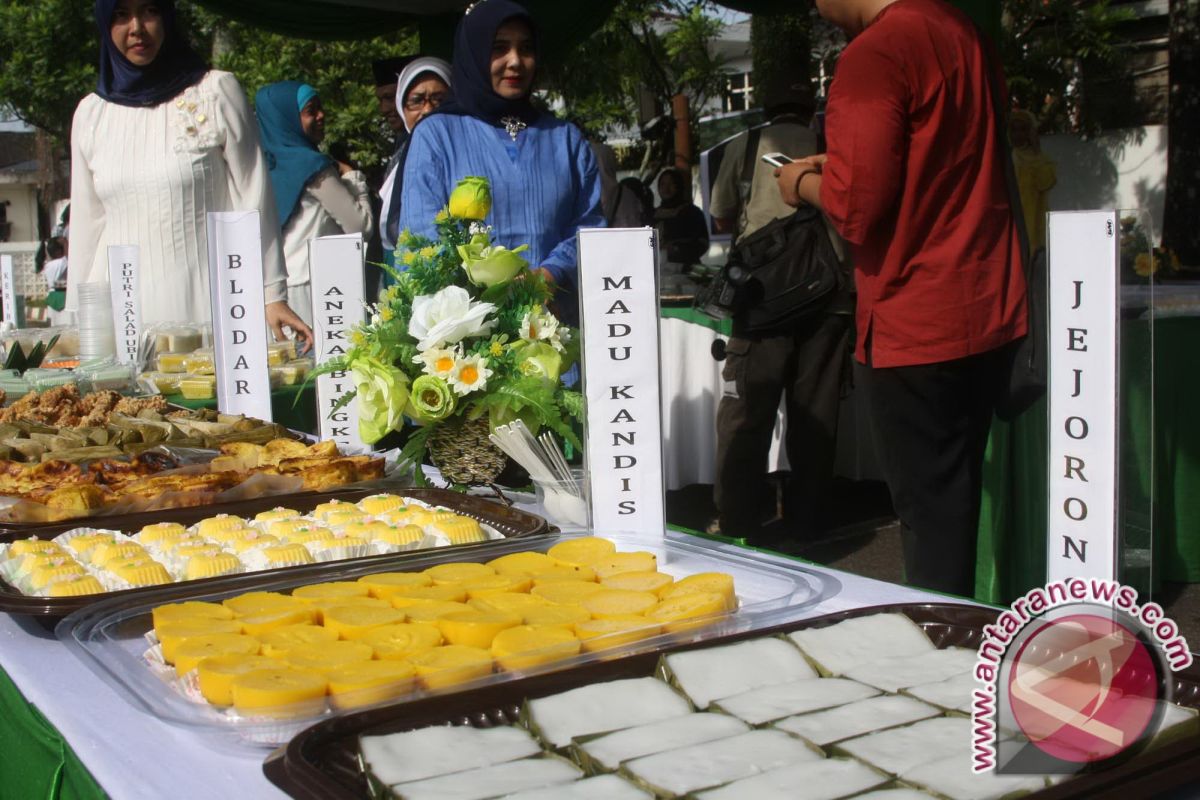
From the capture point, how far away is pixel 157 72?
3115 millimetres

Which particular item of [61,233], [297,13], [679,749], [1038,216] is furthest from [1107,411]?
[61,233]

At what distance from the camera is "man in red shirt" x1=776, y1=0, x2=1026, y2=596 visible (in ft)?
6.58

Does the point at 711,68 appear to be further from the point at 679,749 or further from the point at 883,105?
the point at 679,749

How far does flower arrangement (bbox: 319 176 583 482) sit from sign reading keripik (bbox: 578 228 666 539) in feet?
0.69

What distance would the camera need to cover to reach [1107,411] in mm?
1116

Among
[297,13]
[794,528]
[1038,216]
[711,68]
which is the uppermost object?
[711,68]


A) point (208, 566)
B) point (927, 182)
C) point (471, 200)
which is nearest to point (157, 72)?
point (471, 200)

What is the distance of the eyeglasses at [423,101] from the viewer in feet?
13.5

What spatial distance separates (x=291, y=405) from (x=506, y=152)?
781 mm

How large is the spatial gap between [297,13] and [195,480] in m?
5.04

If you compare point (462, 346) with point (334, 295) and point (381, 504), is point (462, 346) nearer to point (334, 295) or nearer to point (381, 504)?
point (381, 504)

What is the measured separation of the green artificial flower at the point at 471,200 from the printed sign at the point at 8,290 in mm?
3556

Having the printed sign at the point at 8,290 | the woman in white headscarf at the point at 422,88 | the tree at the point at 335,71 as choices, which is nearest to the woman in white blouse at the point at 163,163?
the woman in white headscarf at the point at 422,88

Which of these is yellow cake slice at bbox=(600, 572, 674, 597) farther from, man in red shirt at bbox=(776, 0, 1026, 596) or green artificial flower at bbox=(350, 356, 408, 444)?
man in red shirt at bbox=(776, 0, 1026, 596)
